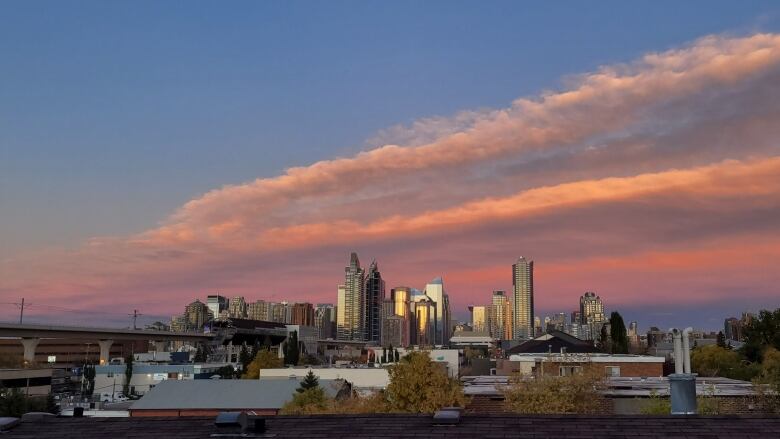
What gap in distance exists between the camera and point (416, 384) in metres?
53.6

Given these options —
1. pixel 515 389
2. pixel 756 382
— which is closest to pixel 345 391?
pixel 515 389

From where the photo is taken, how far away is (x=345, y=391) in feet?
283

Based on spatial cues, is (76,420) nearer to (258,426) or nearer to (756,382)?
(258,426)

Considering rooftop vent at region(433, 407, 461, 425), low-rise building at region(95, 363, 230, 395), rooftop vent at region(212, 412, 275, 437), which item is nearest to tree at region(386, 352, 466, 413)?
rooftop vent at region(433, 407, 461, 425)

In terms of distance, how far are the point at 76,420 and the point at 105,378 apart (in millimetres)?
132256

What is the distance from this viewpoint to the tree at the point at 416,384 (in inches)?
2061

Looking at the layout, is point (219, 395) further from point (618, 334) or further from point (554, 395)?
point (618, 334)

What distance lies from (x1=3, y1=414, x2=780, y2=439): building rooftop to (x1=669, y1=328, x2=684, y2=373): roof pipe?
6.97 meters

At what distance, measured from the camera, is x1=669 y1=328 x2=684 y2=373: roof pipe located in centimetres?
2711

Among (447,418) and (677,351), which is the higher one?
(677,351)

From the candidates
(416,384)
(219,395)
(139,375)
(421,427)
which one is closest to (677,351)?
(421,427)

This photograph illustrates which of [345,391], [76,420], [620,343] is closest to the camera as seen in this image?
[76,420]

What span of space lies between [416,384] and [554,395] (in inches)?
458

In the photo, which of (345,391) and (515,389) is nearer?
(515,389)
